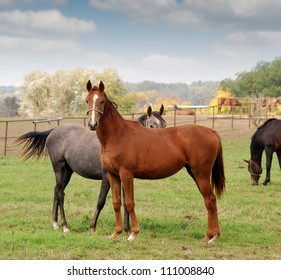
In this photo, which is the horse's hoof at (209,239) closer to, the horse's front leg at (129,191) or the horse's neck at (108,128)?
the horse's front leg at (129,191)

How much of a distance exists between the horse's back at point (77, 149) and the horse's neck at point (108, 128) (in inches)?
38.5

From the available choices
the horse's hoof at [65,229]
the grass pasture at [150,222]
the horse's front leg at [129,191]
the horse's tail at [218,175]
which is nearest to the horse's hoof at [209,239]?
the grass pasture at [150,222]

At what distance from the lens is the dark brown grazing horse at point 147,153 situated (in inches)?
289

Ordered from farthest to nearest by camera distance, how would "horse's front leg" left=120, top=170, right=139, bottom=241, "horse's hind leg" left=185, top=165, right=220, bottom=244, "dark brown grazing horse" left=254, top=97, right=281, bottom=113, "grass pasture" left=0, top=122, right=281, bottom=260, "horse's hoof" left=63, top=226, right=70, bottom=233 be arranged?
"dark brown grazing horse" left=254, top=97, right=281, bottom=113
"horse's hoof" left=63, top=226, right=70, bottom=233
"horse's hind leg" left=185, top=165, right=220, bottom=244
"horse's front leg" left=120, top=170, right=139, bottom=241
"grass pasture" left=0, top=122, right=281, bottom=260

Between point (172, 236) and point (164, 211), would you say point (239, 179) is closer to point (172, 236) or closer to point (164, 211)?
point (164, 211)

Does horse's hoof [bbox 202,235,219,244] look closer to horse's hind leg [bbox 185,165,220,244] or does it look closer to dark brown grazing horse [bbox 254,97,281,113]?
horse's hind leg [bbox 185,165,220,244]

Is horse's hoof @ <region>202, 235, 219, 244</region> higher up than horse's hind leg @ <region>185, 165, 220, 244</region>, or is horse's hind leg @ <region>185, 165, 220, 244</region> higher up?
horse's hind leg @ <region>185, 165, 220, 244</region>

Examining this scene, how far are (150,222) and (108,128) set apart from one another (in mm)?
2125

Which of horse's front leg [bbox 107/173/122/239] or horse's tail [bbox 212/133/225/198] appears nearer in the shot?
horse's front leg [bbox 107/173/122/239]

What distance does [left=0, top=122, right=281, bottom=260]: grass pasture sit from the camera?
6.72 metres

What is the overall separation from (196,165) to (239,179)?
339 inches

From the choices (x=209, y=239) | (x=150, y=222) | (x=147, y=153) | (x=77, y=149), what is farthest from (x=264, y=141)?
(x=147, y=153)

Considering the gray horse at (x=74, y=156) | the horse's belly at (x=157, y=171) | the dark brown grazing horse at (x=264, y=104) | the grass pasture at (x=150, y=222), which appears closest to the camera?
the grass pasture at (x=150, y=222)

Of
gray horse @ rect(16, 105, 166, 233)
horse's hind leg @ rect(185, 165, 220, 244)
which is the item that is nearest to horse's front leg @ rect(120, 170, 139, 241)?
gray horse @ rect(16, 105, 166, 233)
